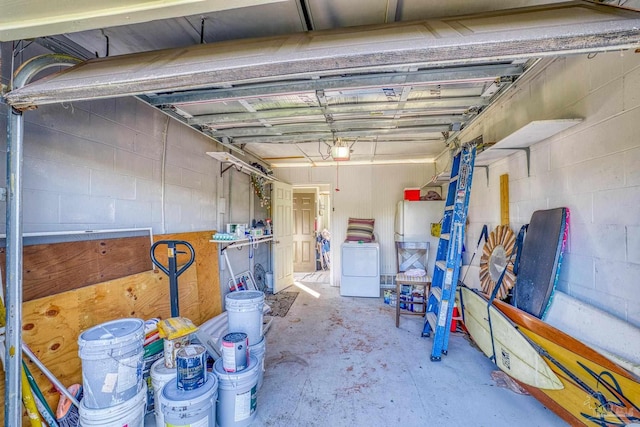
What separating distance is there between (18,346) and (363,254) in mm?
3986

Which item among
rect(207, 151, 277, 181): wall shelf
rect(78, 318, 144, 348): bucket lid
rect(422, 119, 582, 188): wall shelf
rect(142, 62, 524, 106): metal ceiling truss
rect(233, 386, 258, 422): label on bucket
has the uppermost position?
rect(142, 62, 524, 106): metal ceiling truss

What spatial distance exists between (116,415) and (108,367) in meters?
0.24

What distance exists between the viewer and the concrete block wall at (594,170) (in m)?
1.33

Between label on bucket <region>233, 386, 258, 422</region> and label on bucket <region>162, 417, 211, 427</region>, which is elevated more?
label on bucket <region>162, 417, 211, 427</region>

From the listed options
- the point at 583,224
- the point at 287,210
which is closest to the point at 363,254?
the point at 287,210

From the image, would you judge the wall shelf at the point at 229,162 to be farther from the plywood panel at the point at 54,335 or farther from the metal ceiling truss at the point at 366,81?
the plywood panel at the point at 54,335

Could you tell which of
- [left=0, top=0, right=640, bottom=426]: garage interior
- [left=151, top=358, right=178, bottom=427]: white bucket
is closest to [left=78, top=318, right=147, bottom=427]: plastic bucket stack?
[left=151, top=358, right=178, bottom=427]: white bucket

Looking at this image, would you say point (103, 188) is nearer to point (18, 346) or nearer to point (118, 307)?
point (118, 307)

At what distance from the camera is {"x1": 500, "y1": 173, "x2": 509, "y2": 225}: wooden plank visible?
245 cm

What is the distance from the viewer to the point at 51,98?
115cm

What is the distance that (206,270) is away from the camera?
10.00ft

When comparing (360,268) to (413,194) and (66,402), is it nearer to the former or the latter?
(413,194)

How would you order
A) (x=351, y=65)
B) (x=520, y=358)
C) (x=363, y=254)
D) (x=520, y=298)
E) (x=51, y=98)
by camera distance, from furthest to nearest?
1. (x=363, y=254)
2. (x=520, y=298)
3. (x=520, y=358)
4. (x=51, y=98)
5. (x=351, y=65)

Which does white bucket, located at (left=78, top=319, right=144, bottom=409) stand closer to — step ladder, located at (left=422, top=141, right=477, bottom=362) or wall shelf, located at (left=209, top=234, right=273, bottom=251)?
wall shelf, located at (left=209, top=234, right=273, bottom=251)
